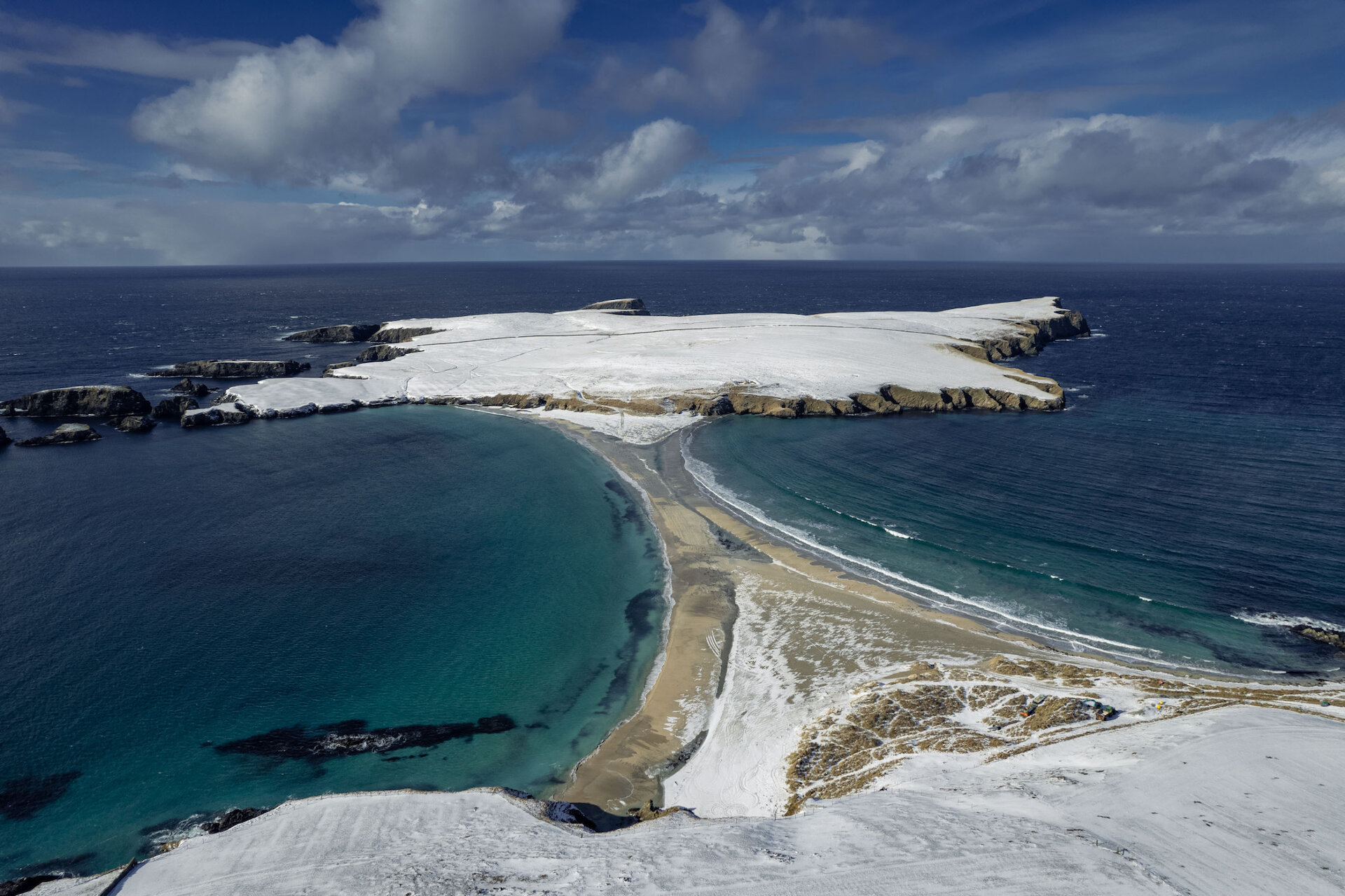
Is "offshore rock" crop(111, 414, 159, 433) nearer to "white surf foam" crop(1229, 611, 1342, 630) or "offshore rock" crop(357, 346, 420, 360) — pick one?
"offshore rock" crop(357, 346, 420, 360)

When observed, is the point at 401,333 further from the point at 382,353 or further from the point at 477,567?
the point at 477,567

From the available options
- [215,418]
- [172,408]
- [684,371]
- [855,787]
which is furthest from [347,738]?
[172,408]

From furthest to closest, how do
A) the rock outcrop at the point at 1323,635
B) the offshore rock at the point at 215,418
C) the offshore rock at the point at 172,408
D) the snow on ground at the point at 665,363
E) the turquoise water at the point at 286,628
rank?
the snow on ground at the point at 665,363 < the offshore rock at the point at 172,408 < the offshore rock at the point at 215,418 < the rock outcrop at the point at 1323,635 < the turquoise water at the point at 286,628

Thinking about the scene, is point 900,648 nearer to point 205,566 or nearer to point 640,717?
point 640,717

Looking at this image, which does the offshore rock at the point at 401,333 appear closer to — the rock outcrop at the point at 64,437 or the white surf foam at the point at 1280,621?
the rock outcrop at the point at 64,437

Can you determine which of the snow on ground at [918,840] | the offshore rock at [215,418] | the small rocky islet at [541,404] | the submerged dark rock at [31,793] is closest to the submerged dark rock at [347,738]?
the snow on ground at [918,840]

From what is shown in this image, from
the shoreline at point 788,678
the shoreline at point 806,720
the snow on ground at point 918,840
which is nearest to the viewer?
the snow on ground at point 918,840
